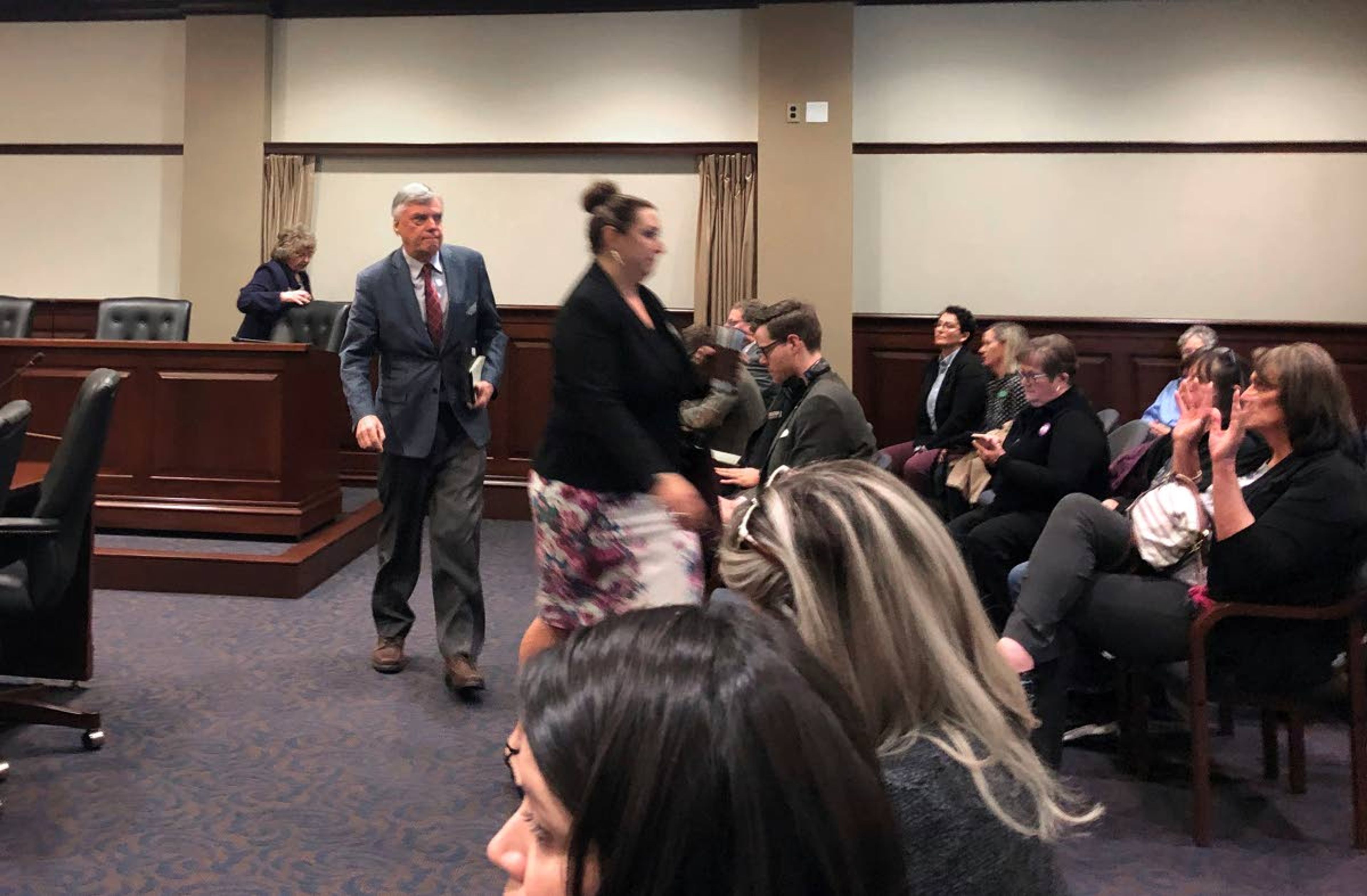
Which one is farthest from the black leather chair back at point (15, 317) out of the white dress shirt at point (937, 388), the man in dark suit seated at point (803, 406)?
the white dress shirt at point (937, 388)

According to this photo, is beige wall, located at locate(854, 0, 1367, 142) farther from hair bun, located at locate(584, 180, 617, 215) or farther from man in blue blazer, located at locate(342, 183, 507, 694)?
hair bun, located at locate(584, 180, 617, 215)

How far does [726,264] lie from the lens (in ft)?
21.6

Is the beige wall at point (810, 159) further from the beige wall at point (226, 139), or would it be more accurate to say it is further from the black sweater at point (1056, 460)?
the black sweater at point (1056, 460)

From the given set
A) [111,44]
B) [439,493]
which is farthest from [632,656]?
[111,44]

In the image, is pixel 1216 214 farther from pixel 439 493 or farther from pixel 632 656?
pixel 632 656

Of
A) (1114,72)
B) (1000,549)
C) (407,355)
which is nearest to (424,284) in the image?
(407,355)

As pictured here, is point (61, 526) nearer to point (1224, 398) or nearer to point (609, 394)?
point (609, 394)

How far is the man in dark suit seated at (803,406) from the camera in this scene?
122 inches

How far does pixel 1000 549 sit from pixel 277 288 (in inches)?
157

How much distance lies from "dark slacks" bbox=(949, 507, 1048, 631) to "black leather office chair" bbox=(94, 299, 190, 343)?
445 cm

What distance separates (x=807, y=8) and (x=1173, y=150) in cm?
227

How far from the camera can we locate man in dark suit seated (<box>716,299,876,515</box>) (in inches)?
122

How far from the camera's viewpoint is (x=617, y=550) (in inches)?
89.4

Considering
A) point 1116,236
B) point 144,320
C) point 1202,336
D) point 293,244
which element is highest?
point 1116,236
